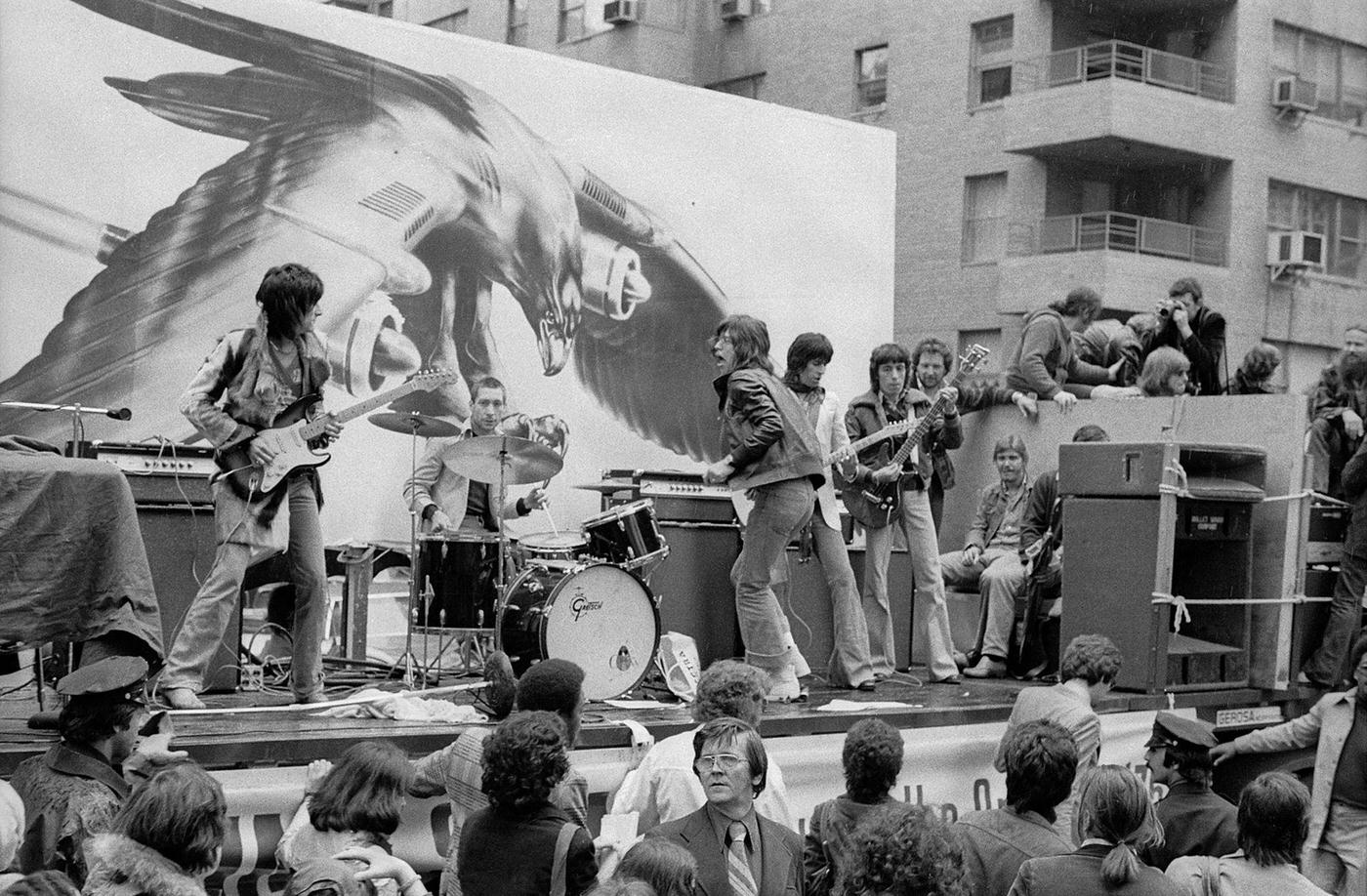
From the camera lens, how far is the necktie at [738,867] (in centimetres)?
505

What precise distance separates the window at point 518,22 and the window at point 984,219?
8.81 meters

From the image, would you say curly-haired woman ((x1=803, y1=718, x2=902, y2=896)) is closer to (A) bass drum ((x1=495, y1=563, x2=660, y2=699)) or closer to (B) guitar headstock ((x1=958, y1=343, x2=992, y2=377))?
(A) bass drum ((x1=495, y1=563, x2=660, y2=699))

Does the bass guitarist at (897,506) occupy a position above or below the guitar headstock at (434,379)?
below

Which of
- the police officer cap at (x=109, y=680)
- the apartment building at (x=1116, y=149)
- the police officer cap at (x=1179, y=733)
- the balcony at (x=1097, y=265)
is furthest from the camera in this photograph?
the apartment building at (x=1116, y=149)

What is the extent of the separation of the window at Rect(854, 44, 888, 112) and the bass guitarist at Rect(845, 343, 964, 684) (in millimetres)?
19426

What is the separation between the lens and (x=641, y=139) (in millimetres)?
12570

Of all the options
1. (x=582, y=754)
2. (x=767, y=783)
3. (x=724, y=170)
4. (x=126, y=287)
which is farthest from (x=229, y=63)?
(x=767, y=783)

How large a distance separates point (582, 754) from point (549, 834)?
Answer: 2753 millimetres

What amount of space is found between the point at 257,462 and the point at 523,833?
132 inches

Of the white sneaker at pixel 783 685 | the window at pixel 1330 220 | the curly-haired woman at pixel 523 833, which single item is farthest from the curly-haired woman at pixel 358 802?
the window at pixel 1330 220

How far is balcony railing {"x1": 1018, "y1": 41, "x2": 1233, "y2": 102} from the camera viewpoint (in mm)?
27000

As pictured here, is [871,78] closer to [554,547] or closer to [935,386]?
[935,386]

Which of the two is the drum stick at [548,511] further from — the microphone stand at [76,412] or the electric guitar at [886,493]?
the microphone stand at [76,412]

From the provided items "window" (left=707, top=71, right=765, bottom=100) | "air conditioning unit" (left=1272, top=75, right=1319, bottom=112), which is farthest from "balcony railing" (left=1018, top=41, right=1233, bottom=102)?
"window" (left=707, top=71, right=765, bottom=100)
